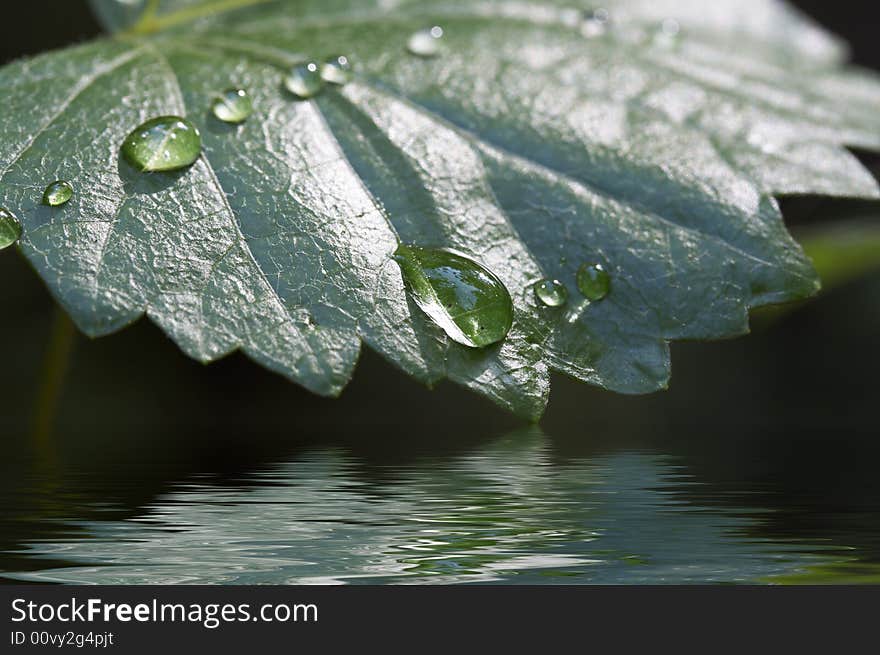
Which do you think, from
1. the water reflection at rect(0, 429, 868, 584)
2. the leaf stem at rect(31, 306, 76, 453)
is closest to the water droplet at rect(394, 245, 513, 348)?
the water reflection at rect(0, 429, 868, 584)

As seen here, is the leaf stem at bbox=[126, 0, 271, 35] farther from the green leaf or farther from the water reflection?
the water reflection

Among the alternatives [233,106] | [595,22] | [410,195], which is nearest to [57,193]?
[233,106]

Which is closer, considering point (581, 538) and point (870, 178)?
point (581, 538)

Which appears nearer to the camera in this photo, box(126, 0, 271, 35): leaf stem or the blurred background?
the blurred background

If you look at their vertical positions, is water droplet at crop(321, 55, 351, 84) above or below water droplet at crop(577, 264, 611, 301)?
above

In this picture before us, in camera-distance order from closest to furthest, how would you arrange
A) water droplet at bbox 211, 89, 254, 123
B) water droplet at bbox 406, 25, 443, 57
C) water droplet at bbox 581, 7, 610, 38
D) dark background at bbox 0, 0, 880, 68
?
water droplet at bbox 211, 89, 254, 123
water droplet at bbox 406, 25, 443, 57
water droplet at bbox 581, 7, 610, 38
dark background at bbox 0, 0, 880, 68

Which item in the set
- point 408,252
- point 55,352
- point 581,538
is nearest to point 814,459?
point 581,538

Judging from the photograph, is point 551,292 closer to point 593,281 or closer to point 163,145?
point 593,281
